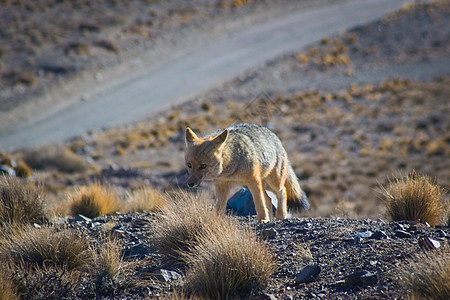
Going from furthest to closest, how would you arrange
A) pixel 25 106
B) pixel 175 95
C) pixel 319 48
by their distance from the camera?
pixel 319 48 < pixel 175 95 < pixel 25 106

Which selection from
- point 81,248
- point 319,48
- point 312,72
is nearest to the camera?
point 81,248

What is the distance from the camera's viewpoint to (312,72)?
4000 centimetres

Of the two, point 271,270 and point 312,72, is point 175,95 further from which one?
point 271,270

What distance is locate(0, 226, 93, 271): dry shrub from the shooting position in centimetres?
628

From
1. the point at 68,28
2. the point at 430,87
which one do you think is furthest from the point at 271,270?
the point at 68,28

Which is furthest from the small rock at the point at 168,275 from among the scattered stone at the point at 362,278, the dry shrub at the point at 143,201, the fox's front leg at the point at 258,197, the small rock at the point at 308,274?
the dry shrub at the point at 143,201

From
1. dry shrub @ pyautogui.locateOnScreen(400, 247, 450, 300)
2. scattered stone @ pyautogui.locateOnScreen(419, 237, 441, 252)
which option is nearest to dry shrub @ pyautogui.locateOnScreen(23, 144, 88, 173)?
scattered stone @ pyautogui.locateOnScreen(419, 237, 441, 252)

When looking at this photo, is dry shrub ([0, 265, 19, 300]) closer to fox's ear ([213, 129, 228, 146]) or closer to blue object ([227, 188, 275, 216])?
fox's ear ([213, 129, 228, 146])

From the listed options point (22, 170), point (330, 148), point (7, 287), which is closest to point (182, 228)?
point (7, 287)

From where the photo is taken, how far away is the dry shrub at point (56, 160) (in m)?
20.8

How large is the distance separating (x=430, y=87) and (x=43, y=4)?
108 feet

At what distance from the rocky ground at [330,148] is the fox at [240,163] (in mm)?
777

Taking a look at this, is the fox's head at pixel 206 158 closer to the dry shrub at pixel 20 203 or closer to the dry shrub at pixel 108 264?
the dry shrub at pixel 108 264

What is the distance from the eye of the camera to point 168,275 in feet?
19.2
